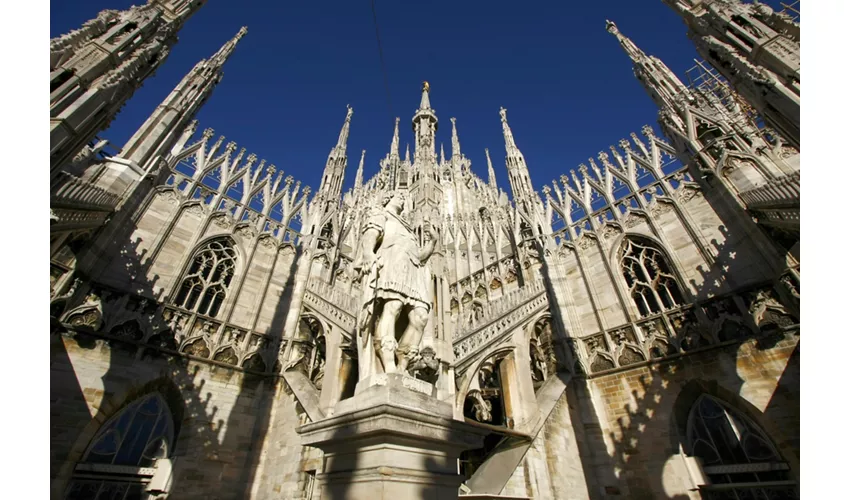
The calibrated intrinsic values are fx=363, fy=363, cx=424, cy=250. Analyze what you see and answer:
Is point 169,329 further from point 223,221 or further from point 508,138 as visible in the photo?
point 508,138

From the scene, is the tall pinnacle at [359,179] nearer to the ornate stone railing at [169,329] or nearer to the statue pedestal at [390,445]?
the ornate stone railing at [169,329]

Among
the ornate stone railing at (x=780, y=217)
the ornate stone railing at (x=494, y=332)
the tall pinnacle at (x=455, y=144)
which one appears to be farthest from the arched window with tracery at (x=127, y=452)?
the tall pinnacle at (x=455, y=144)

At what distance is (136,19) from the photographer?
1056 cm

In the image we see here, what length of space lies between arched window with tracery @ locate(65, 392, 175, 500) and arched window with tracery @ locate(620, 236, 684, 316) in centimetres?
1506

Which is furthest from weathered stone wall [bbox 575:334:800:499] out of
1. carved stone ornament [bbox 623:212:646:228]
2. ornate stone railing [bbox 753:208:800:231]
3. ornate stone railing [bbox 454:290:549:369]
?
carved stone ornament [bbox 623:212:646:228]

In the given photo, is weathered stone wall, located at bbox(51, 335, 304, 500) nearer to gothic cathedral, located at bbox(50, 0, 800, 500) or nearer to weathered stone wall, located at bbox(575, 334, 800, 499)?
gothic cathedral, located at bbox(50, 0, 800, 500)

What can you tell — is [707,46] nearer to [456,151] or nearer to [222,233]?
[222,233]

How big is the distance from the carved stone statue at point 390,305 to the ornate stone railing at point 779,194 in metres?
8.30

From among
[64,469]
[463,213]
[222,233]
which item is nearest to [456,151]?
[463,213]

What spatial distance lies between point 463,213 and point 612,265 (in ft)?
35.9

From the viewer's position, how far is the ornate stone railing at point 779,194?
774 centimetres

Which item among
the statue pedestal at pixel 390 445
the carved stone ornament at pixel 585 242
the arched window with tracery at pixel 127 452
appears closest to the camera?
the statue pedestal at pixel 390 445

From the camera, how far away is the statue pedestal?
353 cm

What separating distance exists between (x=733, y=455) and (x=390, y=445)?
1034 cm
